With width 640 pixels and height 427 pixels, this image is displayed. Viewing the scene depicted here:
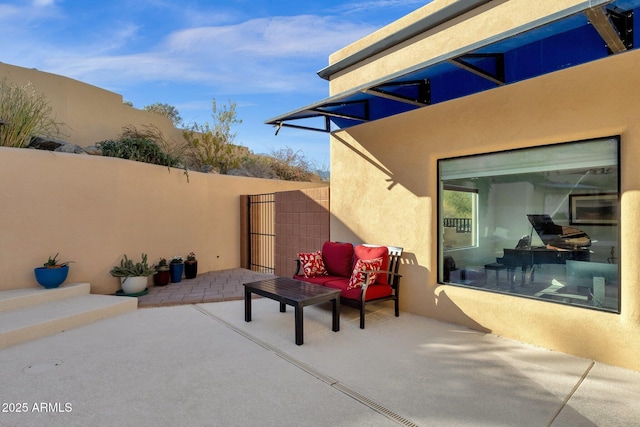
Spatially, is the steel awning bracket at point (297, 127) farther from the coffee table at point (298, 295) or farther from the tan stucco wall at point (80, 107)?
the tan stucco wall at point (80, 107)

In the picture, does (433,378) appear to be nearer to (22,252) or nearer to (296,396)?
(296,396)

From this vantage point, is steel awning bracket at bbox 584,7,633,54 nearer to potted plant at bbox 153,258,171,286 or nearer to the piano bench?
the piano bench

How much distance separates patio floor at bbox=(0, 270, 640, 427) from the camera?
2506 mm

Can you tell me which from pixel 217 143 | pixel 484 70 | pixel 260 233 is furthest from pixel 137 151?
pixel 484 70

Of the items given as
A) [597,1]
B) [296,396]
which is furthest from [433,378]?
[597,1]

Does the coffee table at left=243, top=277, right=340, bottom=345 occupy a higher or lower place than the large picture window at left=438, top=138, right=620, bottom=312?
lower

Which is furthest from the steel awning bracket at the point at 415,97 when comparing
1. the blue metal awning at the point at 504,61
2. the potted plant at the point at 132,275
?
the potted plant at the point at 132,275

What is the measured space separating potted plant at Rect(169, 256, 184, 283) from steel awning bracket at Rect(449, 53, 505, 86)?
22.4ft

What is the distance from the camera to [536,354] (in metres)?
3.63

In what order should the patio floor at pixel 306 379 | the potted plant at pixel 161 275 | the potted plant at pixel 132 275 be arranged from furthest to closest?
the potted plant at pixel 161 275 < the potted plant at pixel 132 275 < the patio floor at pixel 306 379

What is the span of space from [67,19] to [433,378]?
10440 millimetres

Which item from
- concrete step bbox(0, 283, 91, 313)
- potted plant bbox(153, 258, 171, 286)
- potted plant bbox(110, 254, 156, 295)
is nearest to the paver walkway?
potted plant bbox(153, 258, 171, 286)

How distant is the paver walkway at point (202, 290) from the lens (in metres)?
5.86

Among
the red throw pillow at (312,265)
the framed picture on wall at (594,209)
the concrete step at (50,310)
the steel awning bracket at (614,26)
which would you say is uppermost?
the steel awning bracket at (614,26)
